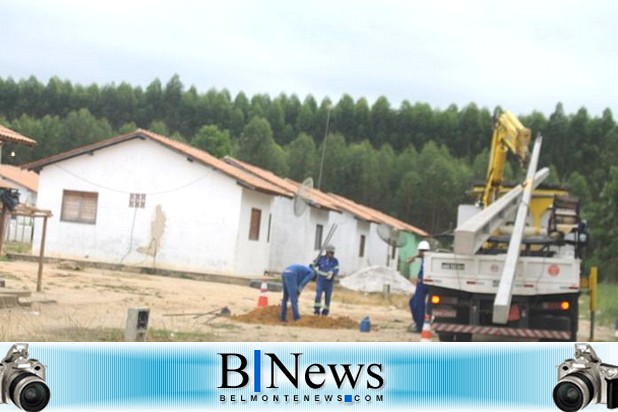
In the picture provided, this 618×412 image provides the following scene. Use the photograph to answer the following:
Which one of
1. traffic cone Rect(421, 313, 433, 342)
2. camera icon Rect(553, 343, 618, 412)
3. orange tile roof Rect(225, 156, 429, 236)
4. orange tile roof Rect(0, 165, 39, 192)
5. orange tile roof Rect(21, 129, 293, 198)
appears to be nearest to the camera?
camera icon Rect(553, 343, 618, 412)

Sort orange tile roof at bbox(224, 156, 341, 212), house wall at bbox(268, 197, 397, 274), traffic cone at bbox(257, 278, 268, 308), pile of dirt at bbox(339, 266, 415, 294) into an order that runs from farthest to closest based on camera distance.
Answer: pile of dirt at bbox(339, 266, 415, 294) → house wall at bbox(268, 197, 397, 274) → traffic cone at bbox(257, 278, 268, 308) → orange tile roof at bbox(224, 156, 341, 212)

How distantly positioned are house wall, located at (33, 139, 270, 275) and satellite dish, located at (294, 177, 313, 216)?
815 mm

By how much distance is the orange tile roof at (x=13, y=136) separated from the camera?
877 cm

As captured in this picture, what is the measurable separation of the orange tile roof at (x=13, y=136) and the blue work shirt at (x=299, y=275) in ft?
13.0

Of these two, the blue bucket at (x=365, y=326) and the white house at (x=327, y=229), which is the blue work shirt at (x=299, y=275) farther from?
the blue bucket at (x=365, y=326)

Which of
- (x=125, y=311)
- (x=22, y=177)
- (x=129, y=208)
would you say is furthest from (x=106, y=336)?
(x=22, y=177)


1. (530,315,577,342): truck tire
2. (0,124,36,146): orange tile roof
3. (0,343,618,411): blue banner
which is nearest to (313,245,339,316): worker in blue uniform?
(530,315,577,342): truck tire

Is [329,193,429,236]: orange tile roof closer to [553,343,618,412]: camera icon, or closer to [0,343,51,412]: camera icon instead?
[553,343,618,412]: camera icon

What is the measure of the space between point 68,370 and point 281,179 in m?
4.00

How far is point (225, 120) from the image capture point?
915 centimetres

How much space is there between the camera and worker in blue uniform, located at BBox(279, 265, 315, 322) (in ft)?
40.1

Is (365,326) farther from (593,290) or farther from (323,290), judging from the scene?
(593,290)

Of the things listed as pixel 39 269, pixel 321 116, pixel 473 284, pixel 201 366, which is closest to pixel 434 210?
pixel 473 284

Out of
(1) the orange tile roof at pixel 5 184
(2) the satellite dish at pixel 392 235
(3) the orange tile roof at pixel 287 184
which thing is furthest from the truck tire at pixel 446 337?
(1) the orange tile roof at pixel 5 184
